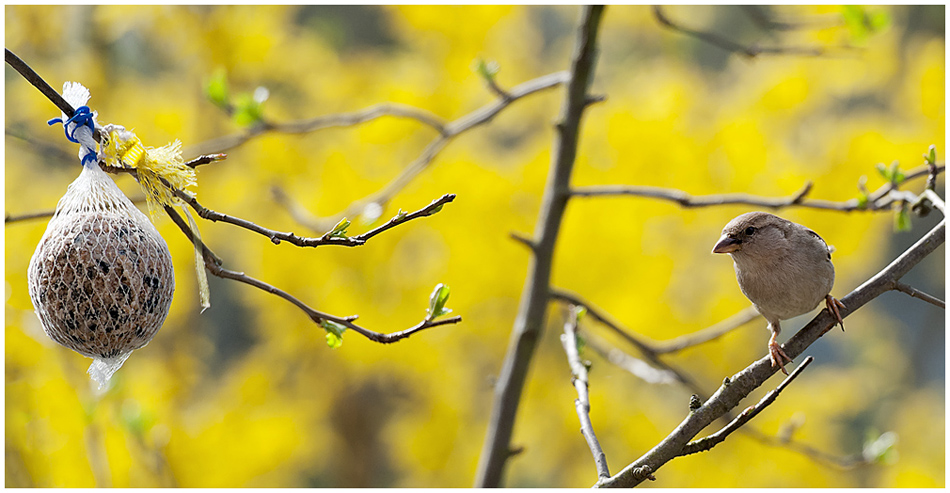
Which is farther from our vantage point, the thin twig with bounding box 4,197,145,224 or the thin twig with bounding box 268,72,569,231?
the thin twig with bounding box 268,72,569,231

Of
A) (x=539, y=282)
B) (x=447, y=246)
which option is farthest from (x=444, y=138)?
(x=447, y=246)

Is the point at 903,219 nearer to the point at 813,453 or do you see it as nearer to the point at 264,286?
the point at 813,453

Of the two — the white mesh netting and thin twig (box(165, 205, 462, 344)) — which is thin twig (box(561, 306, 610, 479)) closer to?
thin twig (box(165, 205, 462, 344))

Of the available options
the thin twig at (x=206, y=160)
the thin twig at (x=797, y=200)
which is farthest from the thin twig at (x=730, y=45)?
the thin twig at (x=206, y=160)

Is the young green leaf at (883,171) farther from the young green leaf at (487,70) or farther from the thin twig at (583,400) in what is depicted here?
the young green leaf at (487,70)

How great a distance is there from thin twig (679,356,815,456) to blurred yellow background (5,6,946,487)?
1.24 m

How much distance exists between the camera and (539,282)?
2.97 ft

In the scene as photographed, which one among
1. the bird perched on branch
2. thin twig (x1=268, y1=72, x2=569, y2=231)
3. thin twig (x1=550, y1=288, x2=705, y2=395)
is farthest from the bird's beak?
thin twig (x1=268, y1=72, x2=569, y2=231)

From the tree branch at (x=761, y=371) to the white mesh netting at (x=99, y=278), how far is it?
319mm

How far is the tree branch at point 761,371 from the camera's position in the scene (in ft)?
1.35

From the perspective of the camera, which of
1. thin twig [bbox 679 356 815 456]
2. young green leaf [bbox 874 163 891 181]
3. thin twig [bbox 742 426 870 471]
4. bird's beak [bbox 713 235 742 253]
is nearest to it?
thin twig [bbox 679 356 815 456]

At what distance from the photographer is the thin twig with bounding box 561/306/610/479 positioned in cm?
47

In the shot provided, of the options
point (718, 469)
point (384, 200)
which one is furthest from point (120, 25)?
point (718, 469)

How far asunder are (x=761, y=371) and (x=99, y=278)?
41cm
